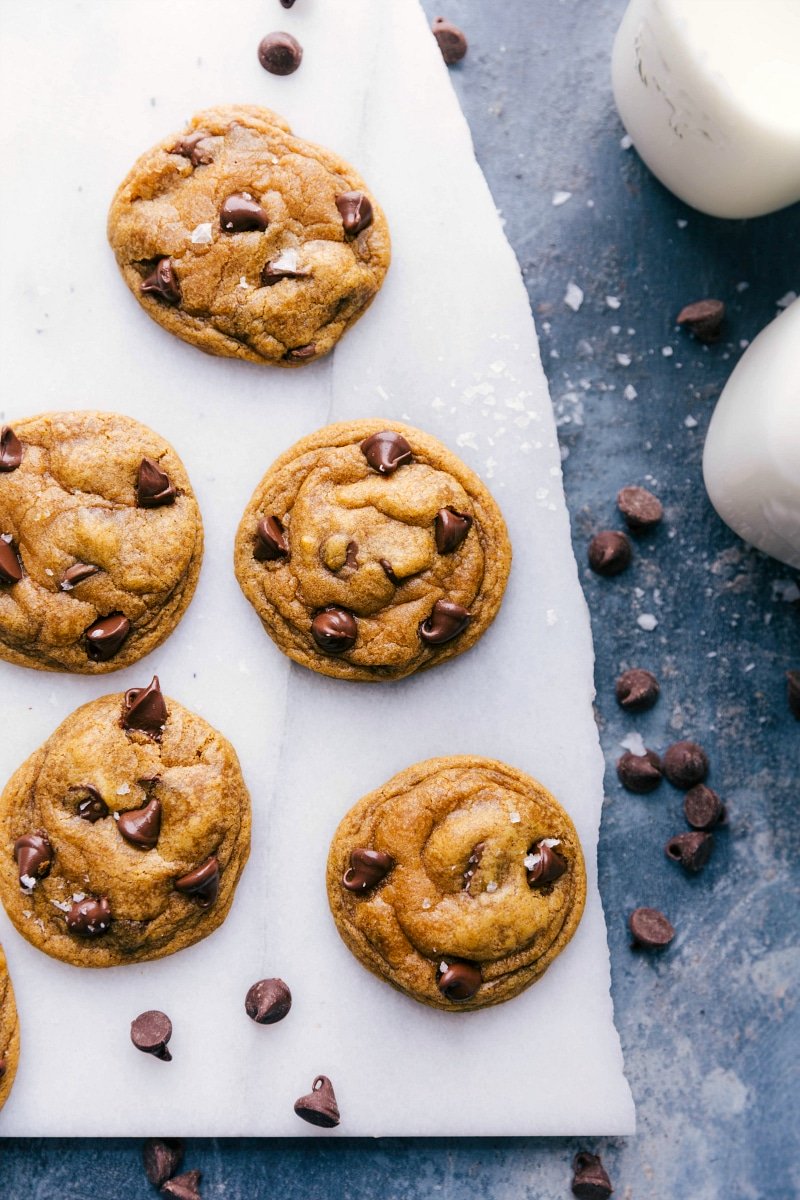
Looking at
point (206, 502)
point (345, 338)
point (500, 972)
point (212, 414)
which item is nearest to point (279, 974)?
point (500, 972)

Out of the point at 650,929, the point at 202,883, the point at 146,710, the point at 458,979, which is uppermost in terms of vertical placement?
the point at 146,710

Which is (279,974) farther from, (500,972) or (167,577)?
(167,577)

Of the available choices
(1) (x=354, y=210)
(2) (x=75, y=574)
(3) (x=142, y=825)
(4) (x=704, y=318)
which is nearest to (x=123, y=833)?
(3) (x=142, y=825)

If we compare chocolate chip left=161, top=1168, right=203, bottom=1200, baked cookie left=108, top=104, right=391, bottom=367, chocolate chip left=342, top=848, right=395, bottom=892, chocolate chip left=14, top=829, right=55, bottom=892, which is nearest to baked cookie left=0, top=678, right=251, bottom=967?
chocolate chip left=14, top=829, right=55, bottom=892

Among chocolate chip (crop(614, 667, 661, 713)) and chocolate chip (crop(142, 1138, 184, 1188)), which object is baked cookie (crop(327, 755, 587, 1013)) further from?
chocolate chip (crop(142, 1138, 184, 1188))

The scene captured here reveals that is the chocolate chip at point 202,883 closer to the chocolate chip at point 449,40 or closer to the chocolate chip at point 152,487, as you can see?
the chocolate chip at point 152,487

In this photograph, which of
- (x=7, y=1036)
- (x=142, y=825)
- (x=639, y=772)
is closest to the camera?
(x=142, y=825)

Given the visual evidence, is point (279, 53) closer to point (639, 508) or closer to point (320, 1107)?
point (639, 508)
